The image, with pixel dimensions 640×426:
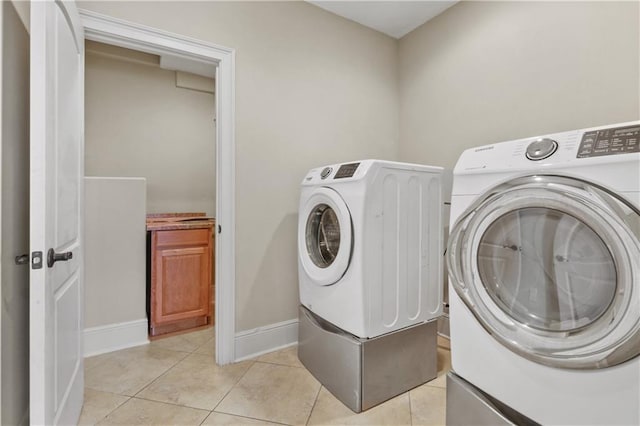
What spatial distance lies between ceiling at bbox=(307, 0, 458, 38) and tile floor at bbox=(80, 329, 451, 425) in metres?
2.57

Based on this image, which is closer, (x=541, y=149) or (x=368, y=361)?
(x=541, y=149)

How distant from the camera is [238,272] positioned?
6.72 feet

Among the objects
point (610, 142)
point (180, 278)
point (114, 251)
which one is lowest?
point (180, 278)

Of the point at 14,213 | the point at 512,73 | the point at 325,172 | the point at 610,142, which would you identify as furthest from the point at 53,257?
the point at 512,73

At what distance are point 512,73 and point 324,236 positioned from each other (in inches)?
64.3

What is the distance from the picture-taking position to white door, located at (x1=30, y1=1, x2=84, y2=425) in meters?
1.00

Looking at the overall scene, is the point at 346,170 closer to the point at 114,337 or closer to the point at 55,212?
the point at 55,212

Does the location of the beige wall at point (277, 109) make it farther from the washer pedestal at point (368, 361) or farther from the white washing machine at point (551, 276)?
the white washing machine at point (551, 276)

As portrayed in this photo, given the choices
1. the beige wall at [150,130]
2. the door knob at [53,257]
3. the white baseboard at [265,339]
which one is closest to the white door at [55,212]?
the door knob at [53,257]

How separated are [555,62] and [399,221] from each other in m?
1.36

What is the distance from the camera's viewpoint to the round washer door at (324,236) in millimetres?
1546

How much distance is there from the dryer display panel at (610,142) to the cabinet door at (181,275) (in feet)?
8.03

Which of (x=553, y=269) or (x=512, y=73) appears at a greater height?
(x=512, y=73)

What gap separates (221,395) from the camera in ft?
5.44
